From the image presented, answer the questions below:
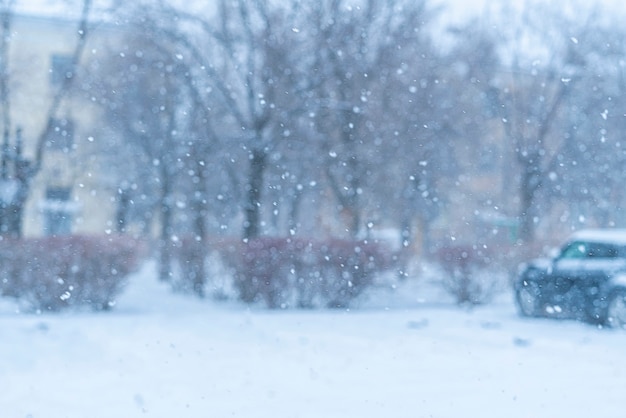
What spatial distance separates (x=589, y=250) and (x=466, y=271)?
3377mm

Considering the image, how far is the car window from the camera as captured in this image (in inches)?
622

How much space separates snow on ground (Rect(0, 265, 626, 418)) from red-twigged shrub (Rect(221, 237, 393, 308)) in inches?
36.4

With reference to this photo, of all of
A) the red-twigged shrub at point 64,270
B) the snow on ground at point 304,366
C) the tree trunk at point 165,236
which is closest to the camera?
the snow on ground at point 304,366

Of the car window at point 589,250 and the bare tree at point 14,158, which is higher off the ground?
the bare tree at point 14,158

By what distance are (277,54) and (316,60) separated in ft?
2.69

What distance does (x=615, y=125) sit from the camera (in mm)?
28500

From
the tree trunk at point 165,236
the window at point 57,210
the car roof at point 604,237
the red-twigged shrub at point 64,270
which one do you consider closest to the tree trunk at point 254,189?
the tree trunk at point 165,236

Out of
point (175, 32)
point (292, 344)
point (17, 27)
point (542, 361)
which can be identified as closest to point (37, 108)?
point (17, 27)

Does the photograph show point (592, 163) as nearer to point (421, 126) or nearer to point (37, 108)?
point (421, 126)

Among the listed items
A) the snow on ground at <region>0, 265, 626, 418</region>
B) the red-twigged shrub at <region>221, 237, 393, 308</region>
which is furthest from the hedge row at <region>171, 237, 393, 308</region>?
the snow on ground at <region>0, 265, 626, 418</region>

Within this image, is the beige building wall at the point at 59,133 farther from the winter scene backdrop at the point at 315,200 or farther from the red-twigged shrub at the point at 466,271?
Result: the red-twigged shrub at the point at 466,271

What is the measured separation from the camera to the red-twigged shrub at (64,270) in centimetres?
1627

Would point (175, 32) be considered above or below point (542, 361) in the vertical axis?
above

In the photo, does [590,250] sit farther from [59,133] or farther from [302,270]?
[59,133]
